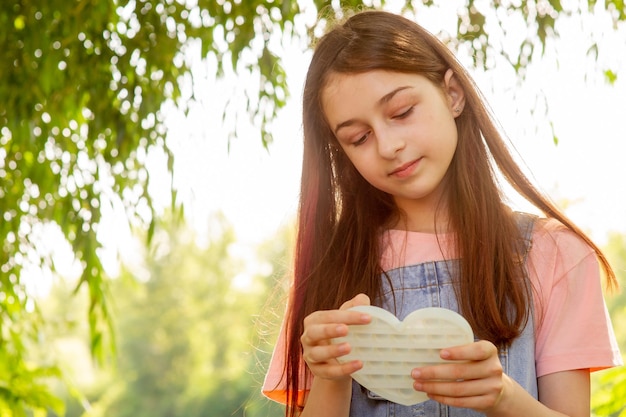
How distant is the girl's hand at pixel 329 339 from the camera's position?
119 centimetres

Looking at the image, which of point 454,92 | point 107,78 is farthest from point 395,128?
point 107,78

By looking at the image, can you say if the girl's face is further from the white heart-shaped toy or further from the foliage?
the foliage

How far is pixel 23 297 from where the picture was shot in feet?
11.9

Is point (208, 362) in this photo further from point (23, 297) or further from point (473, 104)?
point (473, 104)

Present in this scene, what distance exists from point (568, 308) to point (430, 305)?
0.20 metres

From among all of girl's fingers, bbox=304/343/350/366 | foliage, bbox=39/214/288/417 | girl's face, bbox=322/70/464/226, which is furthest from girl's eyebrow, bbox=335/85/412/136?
foliage, bbox=39/214/288/417

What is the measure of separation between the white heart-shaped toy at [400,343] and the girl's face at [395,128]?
26 centimetres

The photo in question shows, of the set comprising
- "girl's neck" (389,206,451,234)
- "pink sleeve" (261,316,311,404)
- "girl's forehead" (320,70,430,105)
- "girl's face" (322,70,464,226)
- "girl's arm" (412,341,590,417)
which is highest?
"girl's forehead" (320,70,430,105)

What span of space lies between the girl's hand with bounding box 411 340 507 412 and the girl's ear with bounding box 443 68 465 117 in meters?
0.49

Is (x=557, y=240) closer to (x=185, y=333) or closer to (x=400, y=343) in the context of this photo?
(x=400, y=343)

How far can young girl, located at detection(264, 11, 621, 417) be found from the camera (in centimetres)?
138

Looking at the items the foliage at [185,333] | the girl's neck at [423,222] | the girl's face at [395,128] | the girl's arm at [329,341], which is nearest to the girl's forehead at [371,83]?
the girl's face at [395,128]

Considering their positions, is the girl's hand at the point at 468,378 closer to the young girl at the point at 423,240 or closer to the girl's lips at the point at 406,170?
the young girl at the point at 423,240

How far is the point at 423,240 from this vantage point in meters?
1.52
